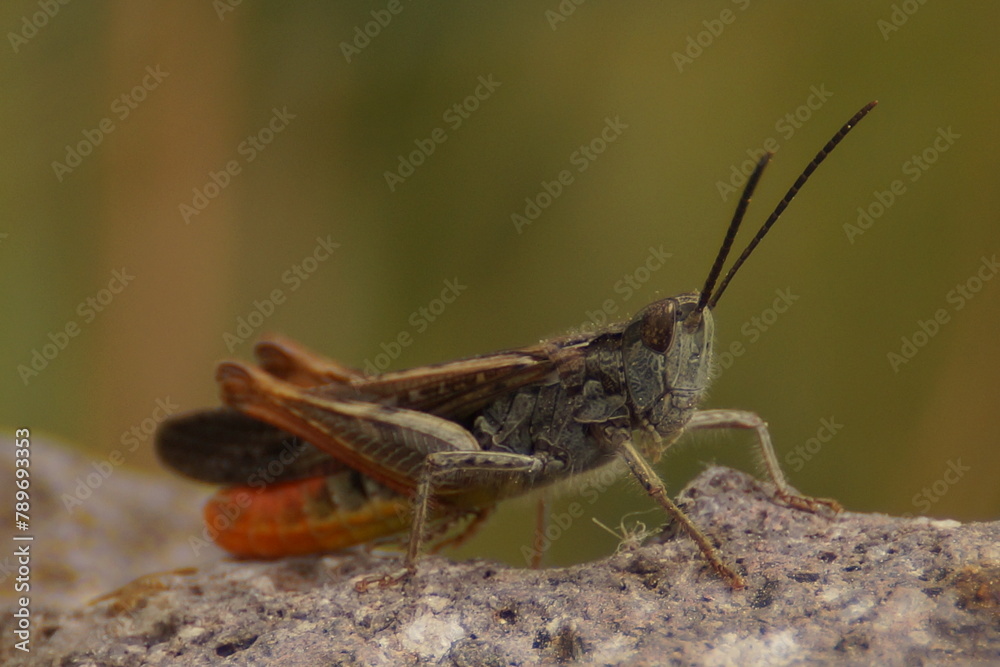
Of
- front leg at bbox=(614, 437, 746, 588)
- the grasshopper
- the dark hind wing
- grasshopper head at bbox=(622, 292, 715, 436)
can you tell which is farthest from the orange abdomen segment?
grasshopper head at bbox=(622, 292, 715, 436)

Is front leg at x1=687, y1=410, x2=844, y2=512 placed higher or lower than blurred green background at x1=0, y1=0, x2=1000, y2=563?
lower

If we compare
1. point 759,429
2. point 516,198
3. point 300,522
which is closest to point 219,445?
point 300,522

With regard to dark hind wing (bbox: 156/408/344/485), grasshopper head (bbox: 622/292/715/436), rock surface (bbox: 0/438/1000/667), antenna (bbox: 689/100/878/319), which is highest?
dark hind wing (bbox: 156/408/344/485)

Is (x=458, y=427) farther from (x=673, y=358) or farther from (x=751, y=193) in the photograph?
(x=751, y=193)

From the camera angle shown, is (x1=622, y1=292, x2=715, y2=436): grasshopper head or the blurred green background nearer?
(x1=622, y1=292, x2=715, y2=436): grasshopper head

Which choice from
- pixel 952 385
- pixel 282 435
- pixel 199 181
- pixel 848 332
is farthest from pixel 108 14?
pixel 952 385

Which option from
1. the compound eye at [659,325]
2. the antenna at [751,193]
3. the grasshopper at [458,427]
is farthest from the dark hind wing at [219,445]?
the antenna at [751,193]

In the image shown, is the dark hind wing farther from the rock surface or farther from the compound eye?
the compound eye

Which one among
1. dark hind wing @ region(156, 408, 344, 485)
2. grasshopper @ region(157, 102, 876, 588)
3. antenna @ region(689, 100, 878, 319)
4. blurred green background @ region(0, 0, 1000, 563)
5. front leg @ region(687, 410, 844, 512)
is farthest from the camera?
blurred green background @ region(0, 0, 1000, 563)
